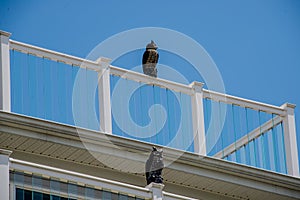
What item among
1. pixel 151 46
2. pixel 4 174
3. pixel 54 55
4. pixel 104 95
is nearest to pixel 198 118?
pixel 151 46

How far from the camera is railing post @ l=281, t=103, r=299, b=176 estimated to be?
39.2 meters

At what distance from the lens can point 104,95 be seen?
3759 cm

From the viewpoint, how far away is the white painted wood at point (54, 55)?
122ft

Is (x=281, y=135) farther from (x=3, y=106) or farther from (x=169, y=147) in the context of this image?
(x=3, y=106)

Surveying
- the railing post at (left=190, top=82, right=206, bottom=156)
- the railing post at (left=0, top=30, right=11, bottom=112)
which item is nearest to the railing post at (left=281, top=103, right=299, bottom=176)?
the railing post at (left=190, top=82, right=206, bottom=156)

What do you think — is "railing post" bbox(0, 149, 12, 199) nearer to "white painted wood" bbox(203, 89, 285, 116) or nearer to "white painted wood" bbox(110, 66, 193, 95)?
"white painted wood" bbox(110, 66, 193, 95)

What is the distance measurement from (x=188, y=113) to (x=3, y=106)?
428 centimetres

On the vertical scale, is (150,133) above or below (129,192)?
above

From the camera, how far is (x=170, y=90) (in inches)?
1519

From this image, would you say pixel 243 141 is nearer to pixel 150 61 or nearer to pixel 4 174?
pixel 150 61

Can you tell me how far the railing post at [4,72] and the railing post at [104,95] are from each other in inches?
76.9

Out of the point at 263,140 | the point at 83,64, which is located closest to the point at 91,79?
the point at 83,64

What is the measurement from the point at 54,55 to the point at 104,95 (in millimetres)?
1194

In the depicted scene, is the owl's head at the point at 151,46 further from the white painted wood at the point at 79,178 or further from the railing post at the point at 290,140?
the white painted wood at the point at 79,178
